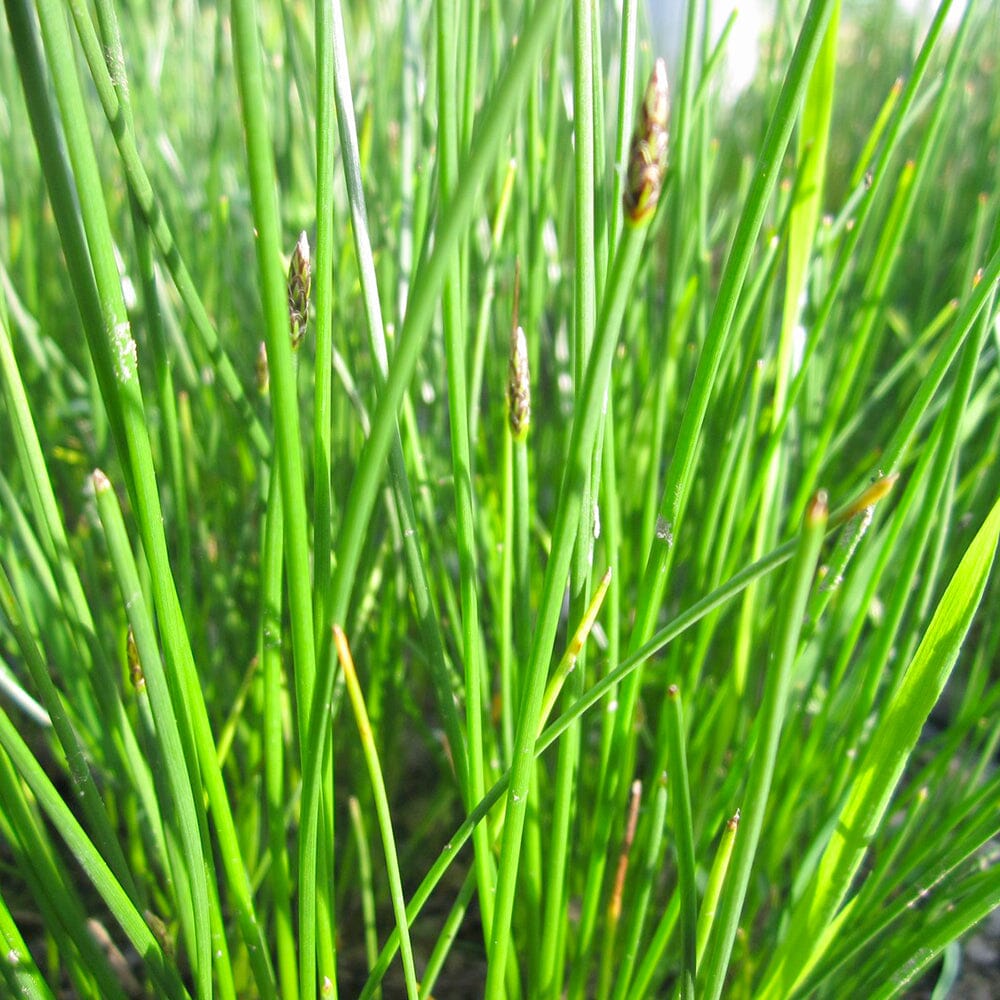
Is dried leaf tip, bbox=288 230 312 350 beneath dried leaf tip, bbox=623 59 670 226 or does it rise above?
beneath

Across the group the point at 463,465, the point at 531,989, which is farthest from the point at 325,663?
the point at 531,989

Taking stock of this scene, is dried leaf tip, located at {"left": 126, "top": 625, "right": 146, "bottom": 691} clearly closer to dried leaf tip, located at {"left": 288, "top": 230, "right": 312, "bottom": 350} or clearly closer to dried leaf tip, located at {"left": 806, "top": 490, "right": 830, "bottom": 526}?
dried leaf tip, located at {"left": 288, "top": 230, "right": 312, "bottom": 350}

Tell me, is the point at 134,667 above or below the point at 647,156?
below

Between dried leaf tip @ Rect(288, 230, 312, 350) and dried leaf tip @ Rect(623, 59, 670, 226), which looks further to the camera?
dried leaf tip @ Rect(288, 230, 312, 350)

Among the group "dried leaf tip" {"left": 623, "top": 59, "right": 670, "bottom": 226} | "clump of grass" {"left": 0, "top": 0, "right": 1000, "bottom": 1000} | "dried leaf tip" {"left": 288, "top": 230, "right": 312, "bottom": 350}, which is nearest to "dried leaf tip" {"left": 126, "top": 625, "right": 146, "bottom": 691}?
"clump of grass" {"left": 0, "top": 0, "right": 1000, "bottom": 1000}

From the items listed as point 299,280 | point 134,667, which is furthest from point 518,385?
point 134,667

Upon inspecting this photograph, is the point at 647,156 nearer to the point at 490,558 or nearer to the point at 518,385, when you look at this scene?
the point at 518,385

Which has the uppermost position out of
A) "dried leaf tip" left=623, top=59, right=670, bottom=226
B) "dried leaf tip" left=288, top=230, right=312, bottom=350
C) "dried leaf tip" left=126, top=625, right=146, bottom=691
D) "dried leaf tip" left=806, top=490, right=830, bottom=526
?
"dried leaf tip" left=623, top=59, right=670, bottom=226

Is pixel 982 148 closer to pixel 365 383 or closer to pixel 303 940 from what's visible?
pixel 365 383
